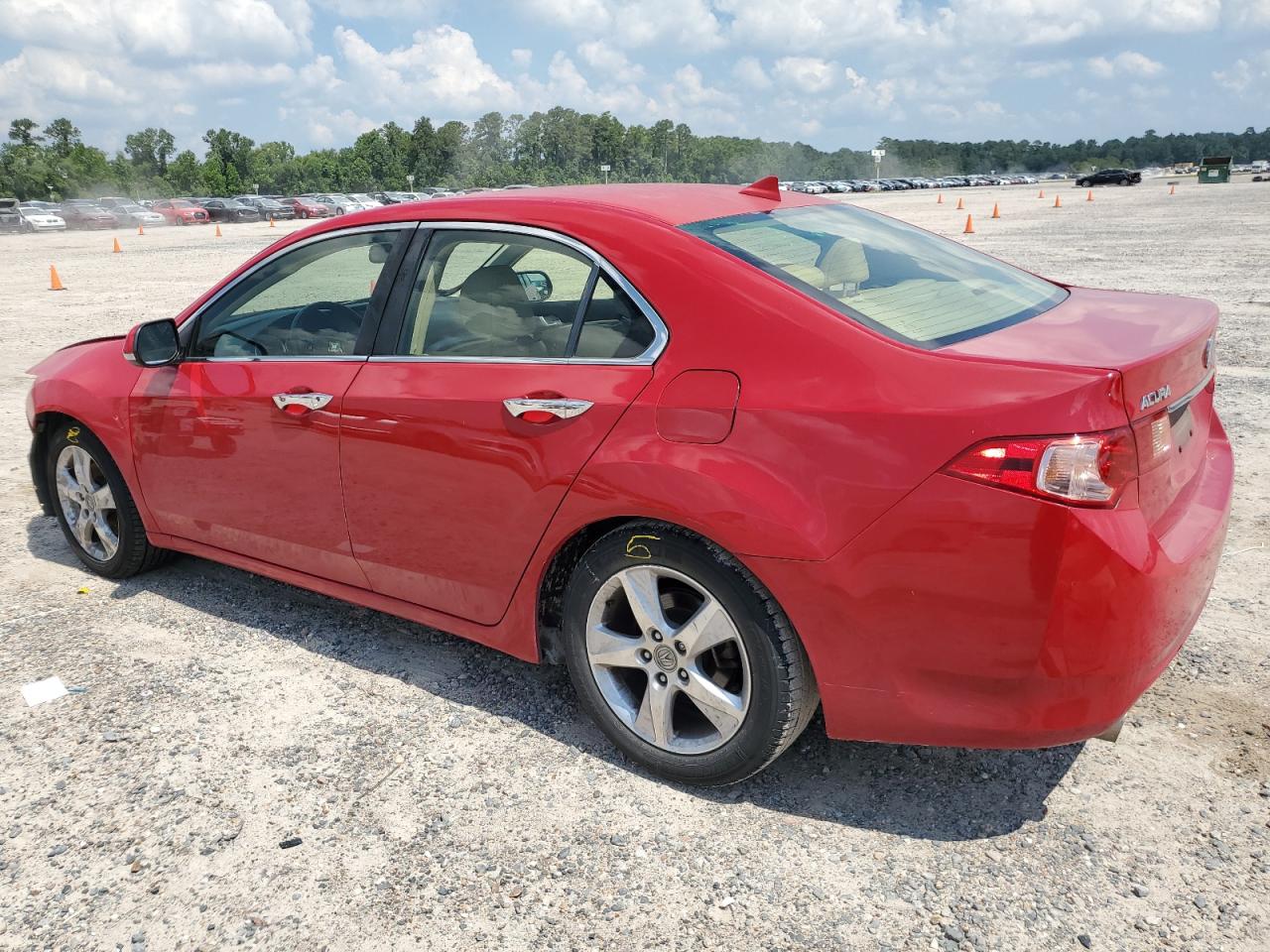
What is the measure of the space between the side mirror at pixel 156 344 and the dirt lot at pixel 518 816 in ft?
3.72

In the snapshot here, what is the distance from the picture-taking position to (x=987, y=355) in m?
2.51

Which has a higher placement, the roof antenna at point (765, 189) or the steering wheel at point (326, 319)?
the roof antenna at point (765, 189)

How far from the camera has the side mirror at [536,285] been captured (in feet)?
11.3

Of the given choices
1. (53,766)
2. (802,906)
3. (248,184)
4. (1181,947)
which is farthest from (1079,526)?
(248,184)

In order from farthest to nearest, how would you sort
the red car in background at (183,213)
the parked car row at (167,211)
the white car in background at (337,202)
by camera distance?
the white car in background at (337,202) → the red car in background at (183,213) → the parked car row at (167,211)

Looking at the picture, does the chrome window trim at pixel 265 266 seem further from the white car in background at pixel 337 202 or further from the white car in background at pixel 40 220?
the white car in background at pixel 337 202

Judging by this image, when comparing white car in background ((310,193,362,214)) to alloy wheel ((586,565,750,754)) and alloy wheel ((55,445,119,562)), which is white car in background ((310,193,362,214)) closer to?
alloy wheel ((55,445,119,562))

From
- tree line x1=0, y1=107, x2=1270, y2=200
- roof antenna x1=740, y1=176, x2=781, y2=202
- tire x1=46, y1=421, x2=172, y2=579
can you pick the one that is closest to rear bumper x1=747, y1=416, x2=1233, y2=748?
roof antenna x1=740, y1=176, x2=781, y2=202

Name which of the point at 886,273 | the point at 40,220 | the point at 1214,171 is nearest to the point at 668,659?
the point at 886,273

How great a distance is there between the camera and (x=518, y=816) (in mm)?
2969

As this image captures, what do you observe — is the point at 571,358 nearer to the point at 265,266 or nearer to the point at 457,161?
the point at 265,266

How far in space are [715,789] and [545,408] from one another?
4.14 feet

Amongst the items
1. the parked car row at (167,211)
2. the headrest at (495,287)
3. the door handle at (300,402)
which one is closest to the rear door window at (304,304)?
the door handle at (300,402)

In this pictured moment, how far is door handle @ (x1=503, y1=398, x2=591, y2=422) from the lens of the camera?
296 centimetres
